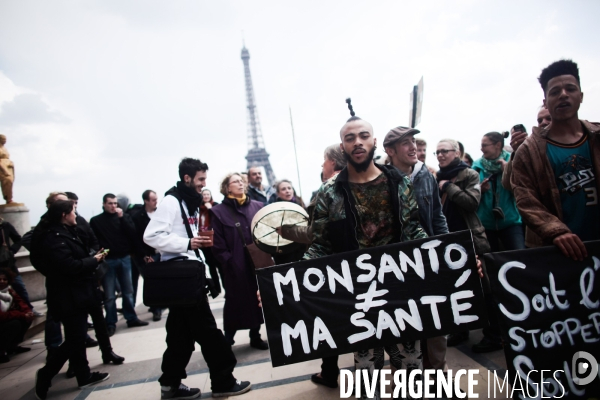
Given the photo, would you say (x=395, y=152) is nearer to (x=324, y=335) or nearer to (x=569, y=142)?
(x=569, y=142)

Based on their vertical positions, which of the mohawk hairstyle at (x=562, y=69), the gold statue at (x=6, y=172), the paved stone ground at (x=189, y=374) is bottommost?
the paved stone ground at (x=189, y=374)

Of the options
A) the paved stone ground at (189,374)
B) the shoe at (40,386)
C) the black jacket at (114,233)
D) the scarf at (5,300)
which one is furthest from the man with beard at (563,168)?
the scarf at (5,300)

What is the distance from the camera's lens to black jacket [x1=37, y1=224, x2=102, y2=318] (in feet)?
10.9

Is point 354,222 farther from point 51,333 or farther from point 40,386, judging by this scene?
point 51,333

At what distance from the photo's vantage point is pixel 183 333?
298 cm

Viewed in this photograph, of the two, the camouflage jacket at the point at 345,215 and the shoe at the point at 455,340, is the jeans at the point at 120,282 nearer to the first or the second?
the camouflage jacket at the point at 345,215

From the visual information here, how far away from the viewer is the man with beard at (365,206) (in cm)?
210

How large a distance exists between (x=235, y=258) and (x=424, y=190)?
2029mm

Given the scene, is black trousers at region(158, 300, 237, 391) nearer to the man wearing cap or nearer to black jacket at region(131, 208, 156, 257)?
the man wearing cap

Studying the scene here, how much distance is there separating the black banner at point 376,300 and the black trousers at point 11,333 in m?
4.21

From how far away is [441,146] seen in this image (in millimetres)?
3465

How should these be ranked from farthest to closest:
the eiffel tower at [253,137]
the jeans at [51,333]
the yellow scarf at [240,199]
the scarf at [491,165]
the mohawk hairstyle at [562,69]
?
the eiffel tower at [253,137] → the jeans at [51,333] → the yellow scarf at [240,199] → the scarf at [491,165] → the mohawk hairstyle at [562,69]

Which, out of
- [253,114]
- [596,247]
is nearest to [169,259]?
[596,247]

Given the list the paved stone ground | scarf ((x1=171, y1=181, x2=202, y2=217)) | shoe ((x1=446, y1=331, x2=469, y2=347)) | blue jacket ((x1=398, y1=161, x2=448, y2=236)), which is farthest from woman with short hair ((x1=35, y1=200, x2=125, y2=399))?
shoe ((x1=446, y1=331, x2=469, y2=347))
